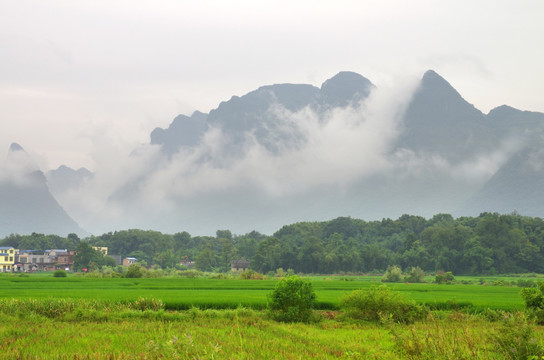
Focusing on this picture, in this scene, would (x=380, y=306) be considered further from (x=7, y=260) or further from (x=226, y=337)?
(x=7, y=260)

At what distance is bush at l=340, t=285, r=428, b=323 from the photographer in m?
24.2

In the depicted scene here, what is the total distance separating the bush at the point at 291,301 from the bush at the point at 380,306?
2.39 meters

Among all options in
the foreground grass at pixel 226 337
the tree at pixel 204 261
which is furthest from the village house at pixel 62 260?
the foreground grass at pixel 226 337

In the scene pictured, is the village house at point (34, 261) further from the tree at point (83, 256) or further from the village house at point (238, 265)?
the village house at point (238, 265)

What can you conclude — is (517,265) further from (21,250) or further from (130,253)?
(21,250)

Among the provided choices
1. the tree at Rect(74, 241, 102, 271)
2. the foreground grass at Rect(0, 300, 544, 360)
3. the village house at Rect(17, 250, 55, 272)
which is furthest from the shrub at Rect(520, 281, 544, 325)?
the village house at Rect(17, 250, 55, 272)

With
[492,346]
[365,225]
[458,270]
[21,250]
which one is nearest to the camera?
[492,346]

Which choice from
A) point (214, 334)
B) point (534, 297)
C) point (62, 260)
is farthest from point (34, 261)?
point (534, 297)

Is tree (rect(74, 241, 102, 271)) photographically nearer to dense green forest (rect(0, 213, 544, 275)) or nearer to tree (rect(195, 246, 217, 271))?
dense green forest (rect(0, 213, 544, 275))

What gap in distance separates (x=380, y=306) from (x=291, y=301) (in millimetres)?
4547

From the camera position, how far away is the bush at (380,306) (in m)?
24.2

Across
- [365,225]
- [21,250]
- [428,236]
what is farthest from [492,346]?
[21,250]

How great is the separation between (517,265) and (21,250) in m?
136

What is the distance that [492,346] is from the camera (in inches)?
395
